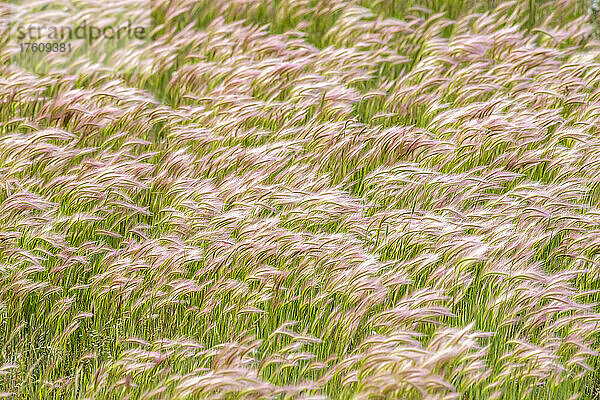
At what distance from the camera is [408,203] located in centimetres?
410

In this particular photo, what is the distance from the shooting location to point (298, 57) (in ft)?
18.3

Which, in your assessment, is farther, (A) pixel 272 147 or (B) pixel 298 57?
(B) pixel 298 57

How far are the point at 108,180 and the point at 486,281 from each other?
1.72 meters

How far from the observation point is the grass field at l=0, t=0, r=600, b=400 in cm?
326

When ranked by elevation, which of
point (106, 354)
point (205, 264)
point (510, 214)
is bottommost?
point (106, 354)

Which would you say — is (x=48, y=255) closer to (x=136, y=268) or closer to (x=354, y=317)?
(x=136, y=268)

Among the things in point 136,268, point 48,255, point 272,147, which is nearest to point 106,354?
point 136,268

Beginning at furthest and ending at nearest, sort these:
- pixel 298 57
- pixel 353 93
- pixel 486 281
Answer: pixel 298 57 → pixel 353 93 → pixel 486 281

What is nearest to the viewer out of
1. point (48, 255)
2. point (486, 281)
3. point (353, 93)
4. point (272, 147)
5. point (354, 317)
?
point (354, 317)

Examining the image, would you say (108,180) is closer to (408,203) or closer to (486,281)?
(408,203)

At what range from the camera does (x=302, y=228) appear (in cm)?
396

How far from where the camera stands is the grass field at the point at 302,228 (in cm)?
326

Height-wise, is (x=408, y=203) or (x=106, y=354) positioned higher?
(x=408, y=203)

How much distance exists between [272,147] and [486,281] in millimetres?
1260
